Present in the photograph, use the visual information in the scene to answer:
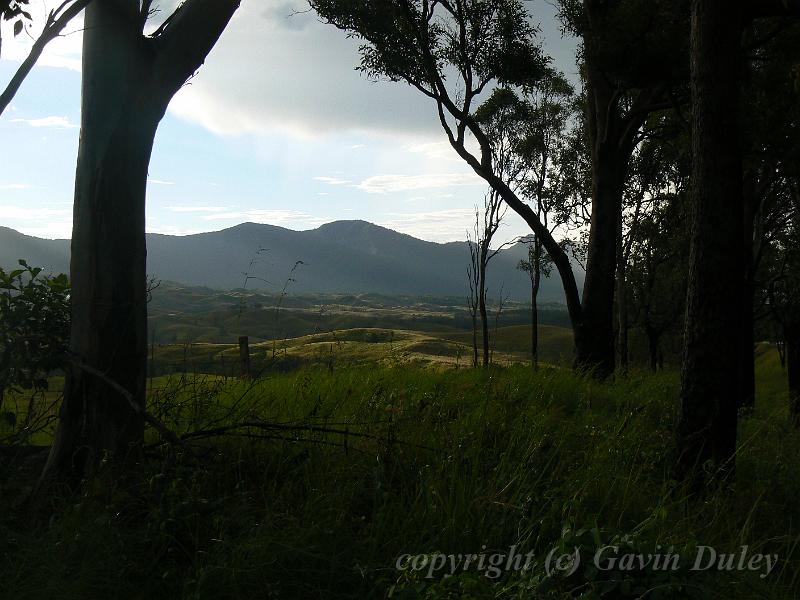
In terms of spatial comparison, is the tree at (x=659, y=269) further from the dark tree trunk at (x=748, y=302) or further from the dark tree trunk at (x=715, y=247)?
the dark tree trunk at (x=715, y=247)

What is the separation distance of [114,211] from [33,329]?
1.08m

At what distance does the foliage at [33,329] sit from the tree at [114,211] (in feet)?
0.62

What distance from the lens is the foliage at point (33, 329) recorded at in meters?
4.47

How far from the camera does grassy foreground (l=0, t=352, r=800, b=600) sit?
2885mm

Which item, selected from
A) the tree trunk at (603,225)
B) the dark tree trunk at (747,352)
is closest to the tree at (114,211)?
the tree trunk at (603,225)

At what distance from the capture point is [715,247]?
Answer: 5.55 meters

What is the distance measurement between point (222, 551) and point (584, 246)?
2745cm

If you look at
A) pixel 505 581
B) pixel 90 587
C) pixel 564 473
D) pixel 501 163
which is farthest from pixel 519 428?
pixel 501 163

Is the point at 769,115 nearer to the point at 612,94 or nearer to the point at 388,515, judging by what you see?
the point at 612,94

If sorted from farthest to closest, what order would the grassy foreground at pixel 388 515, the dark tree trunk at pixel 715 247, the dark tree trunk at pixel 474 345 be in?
the dark tree trunk at pixel 474 345 < the dark tree trunk at pixel 715 247 < the grassy foreground at pixel 388 515

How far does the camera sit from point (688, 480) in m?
4.90

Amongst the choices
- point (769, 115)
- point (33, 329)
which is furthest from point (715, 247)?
point (769, 115)

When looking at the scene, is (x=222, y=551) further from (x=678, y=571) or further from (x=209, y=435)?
(x=678, y=571)

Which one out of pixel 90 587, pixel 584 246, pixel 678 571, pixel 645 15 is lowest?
pixel 90 587
